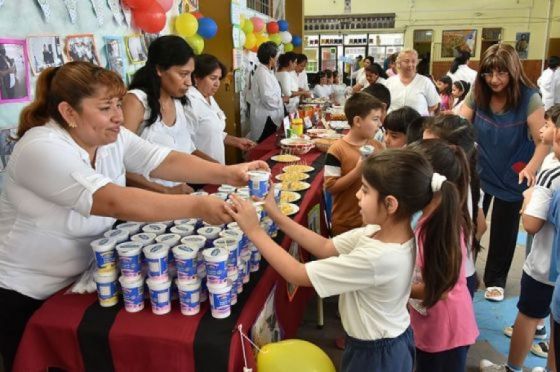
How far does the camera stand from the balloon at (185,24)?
412 cm

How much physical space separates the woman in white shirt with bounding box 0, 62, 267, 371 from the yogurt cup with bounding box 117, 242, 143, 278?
3.8 inches

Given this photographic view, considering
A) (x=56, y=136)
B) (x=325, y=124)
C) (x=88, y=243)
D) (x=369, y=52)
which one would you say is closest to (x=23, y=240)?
(x=88, y=243)

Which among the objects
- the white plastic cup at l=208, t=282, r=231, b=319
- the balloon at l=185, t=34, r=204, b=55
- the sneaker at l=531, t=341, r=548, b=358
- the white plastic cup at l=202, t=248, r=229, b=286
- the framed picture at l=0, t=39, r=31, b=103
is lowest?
the sneaker at l=531, t=341, r=548, b=358

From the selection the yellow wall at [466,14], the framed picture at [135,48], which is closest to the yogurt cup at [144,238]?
the framed picture at [135,48]

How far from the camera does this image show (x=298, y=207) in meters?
2.26

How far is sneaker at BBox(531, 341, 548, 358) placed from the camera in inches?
93.9

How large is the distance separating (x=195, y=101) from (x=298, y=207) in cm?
131

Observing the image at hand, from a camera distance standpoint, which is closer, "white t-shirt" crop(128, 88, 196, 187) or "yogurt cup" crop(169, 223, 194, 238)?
"yogurt cup" crop(169, 223, 194, 238)

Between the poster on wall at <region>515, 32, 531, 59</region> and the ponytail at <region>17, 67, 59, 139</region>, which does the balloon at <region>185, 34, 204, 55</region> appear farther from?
the poster on wall at <region>515, 32, 531, 59</region>

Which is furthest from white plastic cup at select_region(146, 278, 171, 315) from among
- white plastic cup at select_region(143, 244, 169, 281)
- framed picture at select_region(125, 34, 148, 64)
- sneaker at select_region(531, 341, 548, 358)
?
framed picture at select_region(125, 34, 148, 64)

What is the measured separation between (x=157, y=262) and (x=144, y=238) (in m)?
0.18

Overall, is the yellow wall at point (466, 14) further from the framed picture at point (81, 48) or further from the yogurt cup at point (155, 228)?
the yogurt cup at point (155, 228)

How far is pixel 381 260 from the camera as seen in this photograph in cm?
126

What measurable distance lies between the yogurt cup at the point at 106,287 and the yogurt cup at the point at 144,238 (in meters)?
0.12
